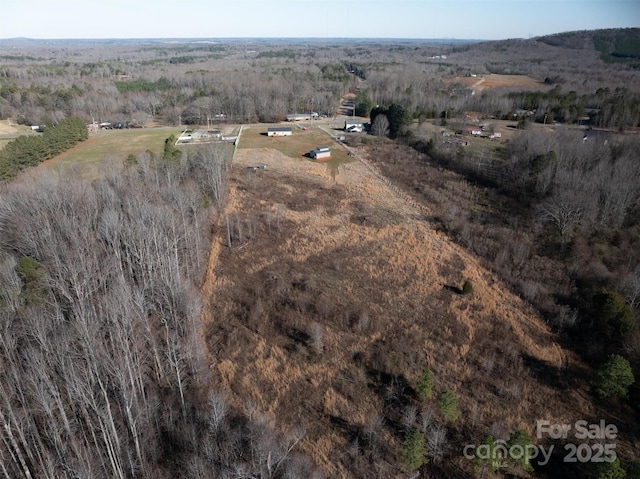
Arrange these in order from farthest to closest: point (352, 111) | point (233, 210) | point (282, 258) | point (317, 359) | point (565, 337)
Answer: point (352, 111), point (233, 210), point (282, 258), point (565, 337), point (317, 359)

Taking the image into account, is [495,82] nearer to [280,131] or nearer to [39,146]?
[280,131]

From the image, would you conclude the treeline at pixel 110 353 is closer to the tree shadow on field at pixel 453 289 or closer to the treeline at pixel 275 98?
the tree shadow on field at pixel 453 289

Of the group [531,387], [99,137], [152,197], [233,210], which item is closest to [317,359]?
[531,387]

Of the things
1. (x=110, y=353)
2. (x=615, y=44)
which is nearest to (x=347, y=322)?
(x=110, y=353)

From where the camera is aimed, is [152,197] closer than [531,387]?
No

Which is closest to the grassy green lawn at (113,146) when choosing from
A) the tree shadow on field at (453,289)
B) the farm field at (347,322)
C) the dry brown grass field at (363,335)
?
the farm field at (347,322)

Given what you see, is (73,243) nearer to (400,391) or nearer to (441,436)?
(400,391)

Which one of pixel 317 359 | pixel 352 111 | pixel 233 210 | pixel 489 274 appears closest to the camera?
pixel 317 359
